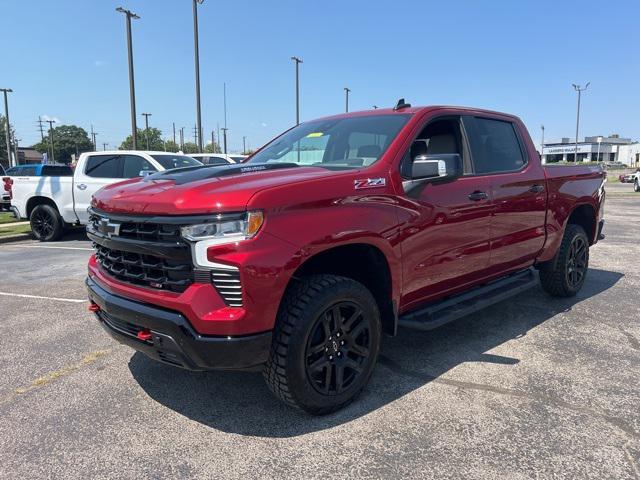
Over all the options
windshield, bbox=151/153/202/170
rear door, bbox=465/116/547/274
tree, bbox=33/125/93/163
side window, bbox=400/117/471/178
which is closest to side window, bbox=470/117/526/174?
rear door, bbox=465/116/547/274

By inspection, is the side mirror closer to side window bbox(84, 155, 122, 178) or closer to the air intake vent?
→ the air intake vent

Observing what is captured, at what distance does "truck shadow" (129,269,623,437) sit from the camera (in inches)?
118

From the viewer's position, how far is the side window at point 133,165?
9.84m

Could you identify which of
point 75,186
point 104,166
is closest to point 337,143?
point 104,166

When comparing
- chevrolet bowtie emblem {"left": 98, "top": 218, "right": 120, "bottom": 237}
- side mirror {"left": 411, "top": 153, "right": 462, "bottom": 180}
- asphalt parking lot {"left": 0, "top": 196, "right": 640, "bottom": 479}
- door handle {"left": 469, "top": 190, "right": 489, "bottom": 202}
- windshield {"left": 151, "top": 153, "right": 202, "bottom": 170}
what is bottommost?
asphalt parking lot {"left": 0, "top": 196, "right": 640, "bottom": 479}

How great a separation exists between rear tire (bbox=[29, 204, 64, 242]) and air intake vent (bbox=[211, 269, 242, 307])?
31.3ft

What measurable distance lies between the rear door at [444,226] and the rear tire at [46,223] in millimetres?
9286

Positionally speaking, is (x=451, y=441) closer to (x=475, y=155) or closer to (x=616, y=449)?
(x=616, y=449)

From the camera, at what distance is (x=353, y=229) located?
9.61ft

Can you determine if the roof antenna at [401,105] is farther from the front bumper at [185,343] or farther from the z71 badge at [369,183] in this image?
the front bumper at [185,343]

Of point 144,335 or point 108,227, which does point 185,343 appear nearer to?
point 144,335

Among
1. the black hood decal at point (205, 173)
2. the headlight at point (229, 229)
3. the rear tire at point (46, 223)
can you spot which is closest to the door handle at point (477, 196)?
the black hood decal at point (205, 173)

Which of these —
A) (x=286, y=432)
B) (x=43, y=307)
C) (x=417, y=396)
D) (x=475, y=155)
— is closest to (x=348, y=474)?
(x=286, y=432)

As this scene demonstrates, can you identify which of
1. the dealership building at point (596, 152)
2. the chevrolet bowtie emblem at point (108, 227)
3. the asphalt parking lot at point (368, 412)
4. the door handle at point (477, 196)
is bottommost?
the asphalt parking lot at point (368, 412)
